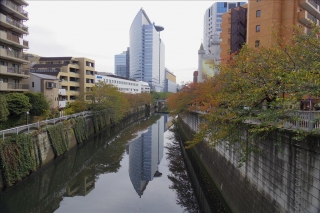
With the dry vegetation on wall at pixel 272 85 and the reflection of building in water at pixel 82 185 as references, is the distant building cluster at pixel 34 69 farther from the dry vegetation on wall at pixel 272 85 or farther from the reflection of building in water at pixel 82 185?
the dry vegetation on wall at pixel 272 85

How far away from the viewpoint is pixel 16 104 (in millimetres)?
24750

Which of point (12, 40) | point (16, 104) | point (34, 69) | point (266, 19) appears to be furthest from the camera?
point (34, 69)

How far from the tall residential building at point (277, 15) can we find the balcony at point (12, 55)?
87.7 ft

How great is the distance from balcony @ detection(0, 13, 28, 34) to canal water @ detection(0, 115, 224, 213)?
16.0 m

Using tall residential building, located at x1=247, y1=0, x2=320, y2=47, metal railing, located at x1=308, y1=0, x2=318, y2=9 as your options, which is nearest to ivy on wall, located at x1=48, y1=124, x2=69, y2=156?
→ tall residential building, located at x1=247, y1=0, x2=320, y2=47

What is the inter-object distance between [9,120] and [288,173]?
82.5 ft

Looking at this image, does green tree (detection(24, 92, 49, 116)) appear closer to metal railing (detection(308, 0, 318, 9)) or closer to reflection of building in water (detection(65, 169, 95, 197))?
reflection of building in water (detection(65, 169, 95, 197))

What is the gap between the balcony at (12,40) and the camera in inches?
1082

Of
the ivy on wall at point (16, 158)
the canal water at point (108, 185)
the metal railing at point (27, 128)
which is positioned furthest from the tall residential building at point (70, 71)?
the ivy on wall at point (16, 158)

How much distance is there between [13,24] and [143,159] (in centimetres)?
2180

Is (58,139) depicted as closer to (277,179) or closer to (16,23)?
(16,23)

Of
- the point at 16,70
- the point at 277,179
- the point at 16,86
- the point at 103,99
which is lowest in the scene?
the point at 277,179

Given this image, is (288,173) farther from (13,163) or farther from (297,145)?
(13,163)

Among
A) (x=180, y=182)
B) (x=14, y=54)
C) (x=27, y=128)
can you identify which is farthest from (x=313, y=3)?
(x=14, y=54)
